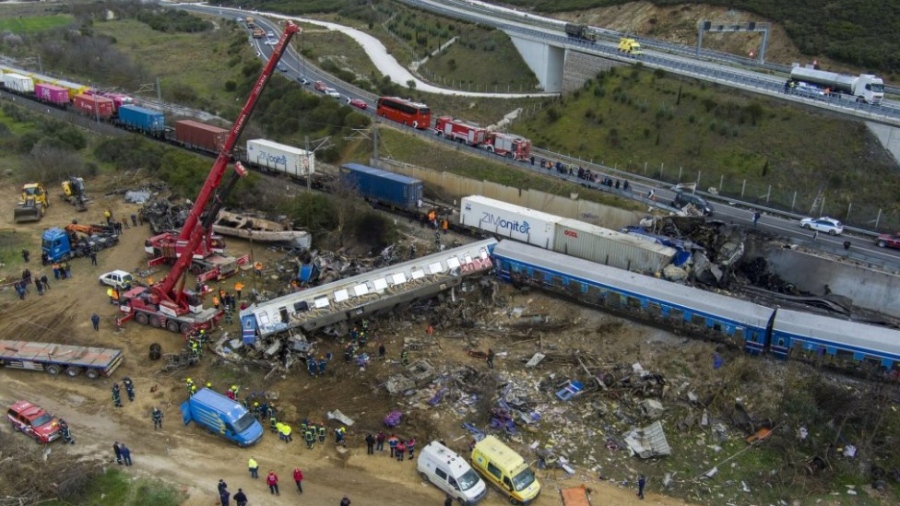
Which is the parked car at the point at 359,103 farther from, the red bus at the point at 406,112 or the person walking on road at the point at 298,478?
the person walking on road at the point at 298,478


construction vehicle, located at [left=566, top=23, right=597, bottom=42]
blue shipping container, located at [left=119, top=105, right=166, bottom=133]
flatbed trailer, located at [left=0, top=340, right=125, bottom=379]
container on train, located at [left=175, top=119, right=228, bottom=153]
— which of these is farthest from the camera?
construction vehicle, located at [left=566, top=23, right=597, bottom=42]

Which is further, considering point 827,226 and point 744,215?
point 744,215

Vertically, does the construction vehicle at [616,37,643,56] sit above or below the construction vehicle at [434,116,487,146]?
above

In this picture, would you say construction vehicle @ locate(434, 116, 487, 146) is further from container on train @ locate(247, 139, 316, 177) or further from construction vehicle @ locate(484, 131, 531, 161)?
container on train @ locate(247, 139, 316, 177)

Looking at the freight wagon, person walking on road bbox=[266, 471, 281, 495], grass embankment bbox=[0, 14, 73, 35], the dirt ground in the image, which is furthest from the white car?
grass embankment bbox=[0, 14, 73, 35]

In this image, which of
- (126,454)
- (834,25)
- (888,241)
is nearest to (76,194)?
(126,454)

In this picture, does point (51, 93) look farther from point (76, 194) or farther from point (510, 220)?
point (510, 220)

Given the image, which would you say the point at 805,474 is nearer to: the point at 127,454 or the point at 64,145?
the point at 127,454
